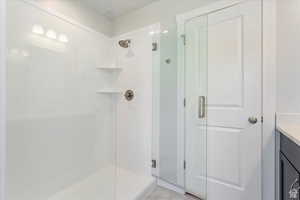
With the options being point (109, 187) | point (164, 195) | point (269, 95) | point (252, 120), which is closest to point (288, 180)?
point (252, 120)

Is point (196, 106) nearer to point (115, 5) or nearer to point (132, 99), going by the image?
point (132, 99)

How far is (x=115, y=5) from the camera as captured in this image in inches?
93.2

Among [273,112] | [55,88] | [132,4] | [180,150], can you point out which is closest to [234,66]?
[273,112]

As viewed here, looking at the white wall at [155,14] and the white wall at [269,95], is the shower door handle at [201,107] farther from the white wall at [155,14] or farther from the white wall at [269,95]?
the white wall at [155,14]

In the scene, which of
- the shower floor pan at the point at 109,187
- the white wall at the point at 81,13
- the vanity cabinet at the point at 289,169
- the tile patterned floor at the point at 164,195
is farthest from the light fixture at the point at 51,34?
the vanity cabinet at the point at 289,169

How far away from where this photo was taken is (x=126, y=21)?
2602 mm

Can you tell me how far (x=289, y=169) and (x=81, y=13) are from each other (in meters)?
2.49

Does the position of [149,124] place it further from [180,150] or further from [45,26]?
[45,26]

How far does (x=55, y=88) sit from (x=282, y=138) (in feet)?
6.56

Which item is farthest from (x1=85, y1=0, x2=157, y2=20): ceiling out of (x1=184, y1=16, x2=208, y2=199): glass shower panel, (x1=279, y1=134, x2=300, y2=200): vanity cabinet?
(x1=279, y1=134, x2=300, y2=200): vanity cabinet

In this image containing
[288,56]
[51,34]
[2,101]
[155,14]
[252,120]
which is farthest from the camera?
[155,14]

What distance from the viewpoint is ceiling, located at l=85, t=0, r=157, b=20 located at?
2268 mm

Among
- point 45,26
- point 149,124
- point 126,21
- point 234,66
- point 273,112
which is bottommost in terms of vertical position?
point 149,124

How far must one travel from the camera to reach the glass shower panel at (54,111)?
145 cm
